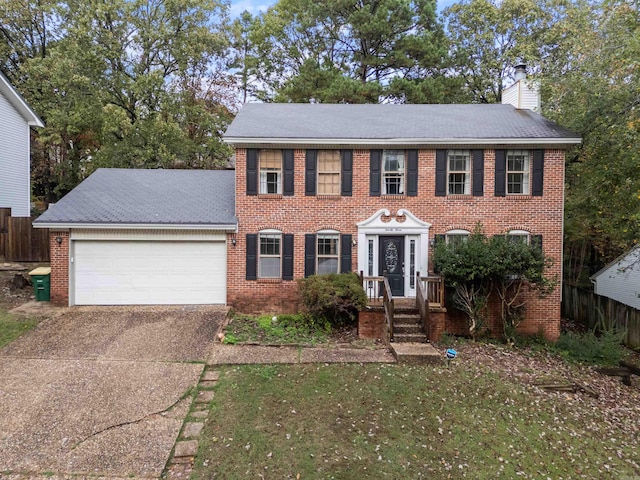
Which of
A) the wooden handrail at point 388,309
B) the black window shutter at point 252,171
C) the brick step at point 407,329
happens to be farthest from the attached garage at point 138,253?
the brick step at point 407,329

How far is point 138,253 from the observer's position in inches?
426

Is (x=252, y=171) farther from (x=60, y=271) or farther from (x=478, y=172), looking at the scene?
(x=478, y=172)

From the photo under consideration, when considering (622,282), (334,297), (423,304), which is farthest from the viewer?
(622,282)

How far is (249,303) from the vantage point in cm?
1083

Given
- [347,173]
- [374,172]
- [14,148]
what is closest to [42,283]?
[14,148]

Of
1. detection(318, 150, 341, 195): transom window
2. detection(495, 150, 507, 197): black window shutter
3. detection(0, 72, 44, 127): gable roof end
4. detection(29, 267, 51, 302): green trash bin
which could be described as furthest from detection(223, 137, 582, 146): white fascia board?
detection(0, 72, 44, 127): gable roof end

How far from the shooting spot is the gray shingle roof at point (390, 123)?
10602 millimetres

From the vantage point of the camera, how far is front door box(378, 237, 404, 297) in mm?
10922

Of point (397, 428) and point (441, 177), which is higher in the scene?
point (441, 177)

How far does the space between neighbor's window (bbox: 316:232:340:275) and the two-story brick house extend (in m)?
0.03

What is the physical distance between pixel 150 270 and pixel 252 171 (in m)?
4.18

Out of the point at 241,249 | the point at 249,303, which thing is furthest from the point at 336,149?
the point at 249,303

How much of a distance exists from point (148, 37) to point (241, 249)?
14.8 metres

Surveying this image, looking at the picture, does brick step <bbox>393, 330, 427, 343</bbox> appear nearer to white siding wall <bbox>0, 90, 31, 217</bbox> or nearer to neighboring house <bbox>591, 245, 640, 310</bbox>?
neighboring house <bbox>591, 245, 640, 310</bbox>
